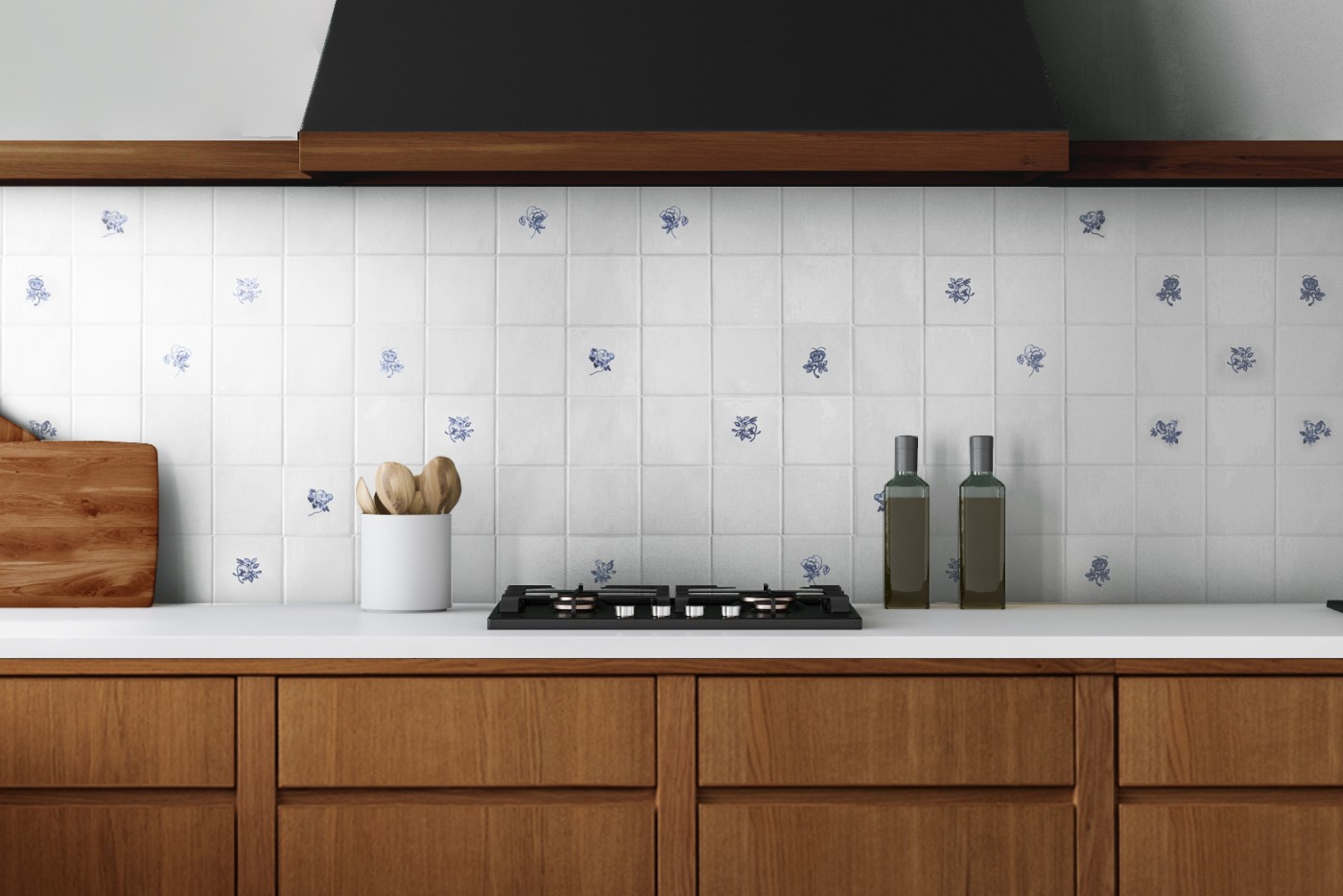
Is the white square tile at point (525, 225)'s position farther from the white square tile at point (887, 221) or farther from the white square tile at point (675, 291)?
the white square tile at point (887, 221)

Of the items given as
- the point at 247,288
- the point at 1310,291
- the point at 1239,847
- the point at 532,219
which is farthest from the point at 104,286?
the point at 1310,291

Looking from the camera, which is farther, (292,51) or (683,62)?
(292,51)

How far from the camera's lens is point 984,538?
2059mm

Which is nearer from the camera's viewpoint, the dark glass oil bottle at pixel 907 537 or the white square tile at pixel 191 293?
the dark glass oil bottle at pixel 907 537

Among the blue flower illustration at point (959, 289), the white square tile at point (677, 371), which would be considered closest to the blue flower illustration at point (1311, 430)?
the blue flower illustration at point (959, 289)

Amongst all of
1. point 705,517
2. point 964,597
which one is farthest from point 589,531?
point 964,597

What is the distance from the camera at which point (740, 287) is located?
2.21 metres

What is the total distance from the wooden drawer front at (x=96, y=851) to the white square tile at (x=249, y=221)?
3.54 ft

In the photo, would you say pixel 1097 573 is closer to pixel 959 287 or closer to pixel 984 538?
pixel 984 538

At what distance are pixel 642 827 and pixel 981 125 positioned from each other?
125 centimetres

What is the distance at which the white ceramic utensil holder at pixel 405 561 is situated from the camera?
77.2 inches

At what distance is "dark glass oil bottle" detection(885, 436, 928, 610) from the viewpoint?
207 centimetres

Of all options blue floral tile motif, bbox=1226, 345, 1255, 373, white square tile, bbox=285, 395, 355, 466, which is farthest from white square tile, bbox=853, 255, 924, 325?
white square tile, bbox=285, 395, 355, 466

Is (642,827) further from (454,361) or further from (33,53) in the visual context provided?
(33,53)
